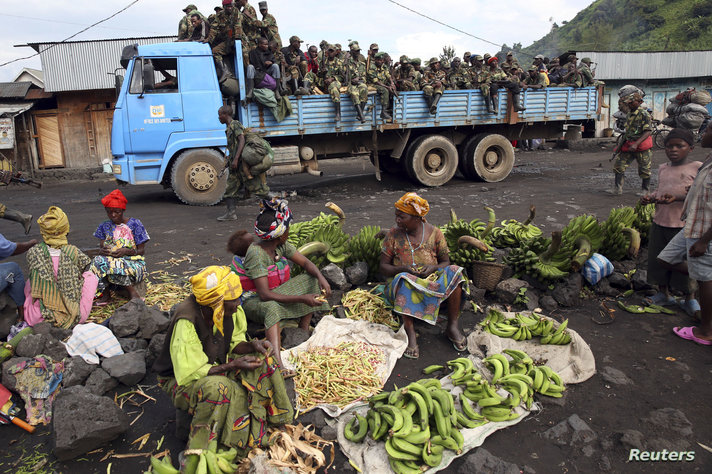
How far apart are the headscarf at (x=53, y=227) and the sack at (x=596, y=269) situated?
4910 millimetres

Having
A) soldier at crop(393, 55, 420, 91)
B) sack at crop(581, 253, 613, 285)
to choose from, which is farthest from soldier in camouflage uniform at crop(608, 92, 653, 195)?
sack at crop(581, 253, 613, 285)

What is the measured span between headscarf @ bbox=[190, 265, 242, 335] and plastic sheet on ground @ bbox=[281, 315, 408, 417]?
1129 mm

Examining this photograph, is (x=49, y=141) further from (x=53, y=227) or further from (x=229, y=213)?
(x=53, y=227)

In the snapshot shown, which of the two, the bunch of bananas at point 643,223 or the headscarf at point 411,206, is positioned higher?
the headscarf at point 411,206

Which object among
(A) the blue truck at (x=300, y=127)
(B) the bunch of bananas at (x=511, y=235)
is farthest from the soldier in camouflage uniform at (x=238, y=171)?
(B) the bunch of bananas at (x=511, y=235)

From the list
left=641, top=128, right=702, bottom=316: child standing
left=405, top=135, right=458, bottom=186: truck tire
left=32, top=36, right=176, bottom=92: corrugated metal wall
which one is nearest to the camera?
left=641, top=128, right=702, bottom=316: child standing

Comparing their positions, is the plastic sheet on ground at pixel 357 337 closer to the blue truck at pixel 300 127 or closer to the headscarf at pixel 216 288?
the headscarf at pixel 216 288

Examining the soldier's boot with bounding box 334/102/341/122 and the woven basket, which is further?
the soldier's boot with bounding box 334/102/341/122

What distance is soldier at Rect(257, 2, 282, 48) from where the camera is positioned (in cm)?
1011

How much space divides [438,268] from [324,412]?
5.32 feet

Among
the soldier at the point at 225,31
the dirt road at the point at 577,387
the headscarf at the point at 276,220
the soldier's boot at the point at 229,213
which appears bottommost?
the dirt road at the point at 577,387

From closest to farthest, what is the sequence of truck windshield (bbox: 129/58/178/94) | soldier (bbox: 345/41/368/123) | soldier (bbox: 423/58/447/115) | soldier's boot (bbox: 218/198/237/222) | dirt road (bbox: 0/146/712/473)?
dirt road (bbox: 0/146/712/473) → soldier's boot (bbox: 218/198/237/222) → truck windshield (bbox: 129/58/178/94) → soldier (bbox: 345/41/368/123) → soldier (bbox: 423/58/447/115)

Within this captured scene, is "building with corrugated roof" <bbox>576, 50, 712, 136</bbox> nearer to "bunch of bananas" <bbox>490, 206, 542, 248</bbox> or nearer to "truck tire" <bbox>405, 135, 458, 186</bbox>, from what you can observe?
"truck tire" <bbox>405, 135, 458, 186</bbox>

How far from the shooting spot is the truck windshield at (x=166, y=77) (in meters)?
9.20
